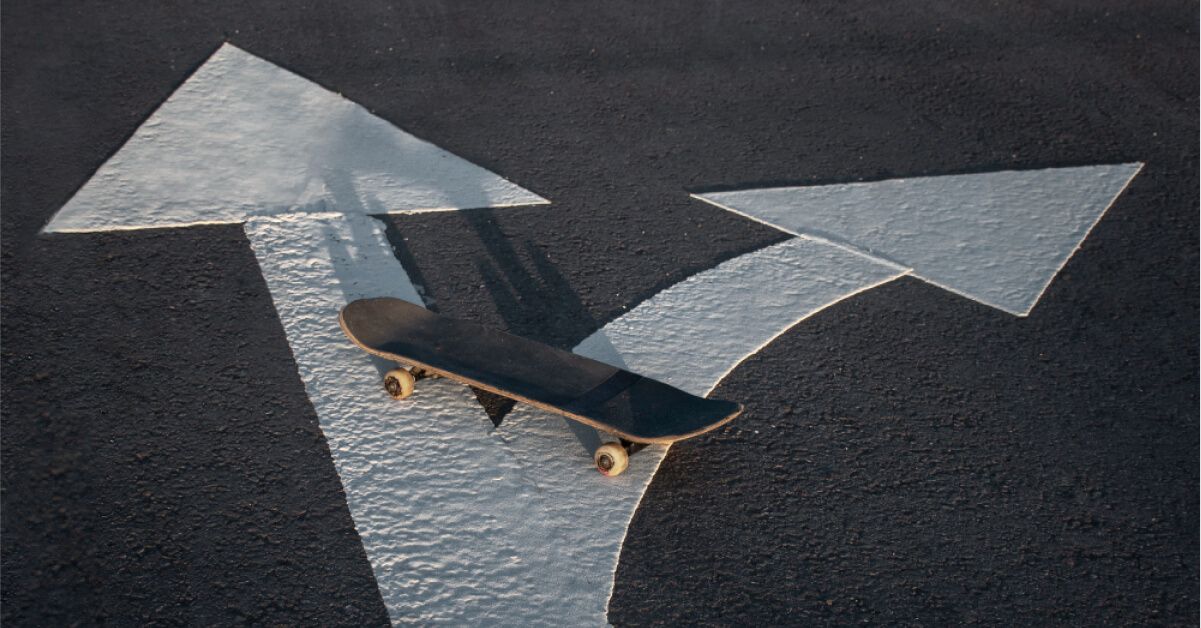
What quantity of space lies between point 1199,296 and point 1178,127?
180 cm

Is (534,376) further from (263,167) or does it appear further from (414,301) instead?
(263,167)

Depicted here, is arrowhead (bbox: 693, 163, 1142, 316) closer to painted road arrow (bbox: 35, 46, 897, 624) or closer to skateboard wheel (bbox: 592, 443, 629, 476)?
painted road arrow (bbox: 35, 46, 897, 624)

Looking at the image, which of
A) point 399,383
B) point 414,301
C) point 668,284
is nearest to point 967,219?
point 668,284

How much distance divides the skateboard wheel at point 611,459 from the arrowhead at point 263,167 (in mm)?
1963

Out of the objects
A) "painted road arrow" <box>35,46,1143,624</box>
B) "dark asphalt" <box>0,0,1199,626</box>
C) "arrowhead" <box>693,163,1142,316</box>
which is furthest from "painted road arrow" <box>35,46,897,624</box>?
"arrowhead" <box>693,163,1142,316</box>

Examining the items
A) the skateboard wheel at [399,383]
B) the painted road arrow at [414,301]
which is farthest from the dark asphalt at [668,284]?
the skateboard wheel at [399,383]

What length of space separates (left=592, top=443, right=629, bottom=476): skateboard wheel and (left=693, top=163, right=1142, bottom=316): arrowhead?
1.99 m

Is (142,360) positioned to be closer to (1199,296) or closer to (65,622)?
(65,622)

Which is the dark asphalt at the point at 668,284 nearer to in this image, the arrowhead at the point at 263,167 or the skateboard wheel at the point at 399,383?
the arrowhead at the point at 263,167

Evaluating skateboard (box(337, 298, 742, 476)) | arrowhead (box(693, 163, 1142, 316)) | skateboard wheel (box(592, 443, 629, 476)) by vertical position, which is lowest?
skateboard wheel (box(592, 443, 629, 476))

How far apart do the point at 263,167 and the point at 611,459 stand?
115 inches

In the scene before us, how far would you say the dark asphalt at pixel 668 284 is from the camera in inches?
154

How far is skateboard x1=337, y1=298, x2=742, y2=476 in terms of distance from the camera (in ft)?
14.0

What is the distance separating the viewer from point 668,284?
5.32m
